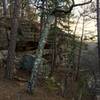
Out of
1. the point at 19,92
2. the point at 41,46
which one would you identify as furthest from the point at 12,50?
the point at 41,46

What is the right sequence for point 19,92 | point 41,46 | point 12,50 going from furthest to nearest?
1. point 12,50
2. point 19,92
3. point 41,46

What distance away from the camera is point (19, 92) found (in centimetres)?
1230

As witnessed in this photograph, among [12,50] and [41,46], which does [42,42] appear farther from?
[12,50]

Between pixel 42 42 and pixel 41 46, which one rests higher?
pixel 42 42

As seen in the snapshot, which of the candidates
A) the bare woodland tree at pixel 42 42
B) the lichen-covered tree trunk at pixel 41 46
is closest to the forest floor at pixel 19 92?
the bare woodland tree at pixel 42 42

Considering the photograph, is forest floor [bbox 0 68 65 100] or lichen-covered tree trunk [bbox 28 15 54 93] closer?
lichen-covered tree trunk [bbox 28 15 54 93]

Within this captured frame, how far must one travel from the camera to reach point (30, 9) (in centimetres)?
2073

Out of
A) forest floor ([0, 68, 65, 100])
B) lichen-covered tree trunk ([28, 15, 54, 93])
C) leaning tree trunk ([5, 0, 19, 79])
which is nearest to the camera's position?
lichen-covered tree trunk ([28, 15, 54, 93])

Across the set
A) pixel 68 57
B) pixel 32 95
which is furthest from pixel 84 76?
pixel 32 95

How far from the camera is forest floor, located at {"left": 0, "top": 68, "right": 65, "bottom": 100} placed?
1188 centimetres

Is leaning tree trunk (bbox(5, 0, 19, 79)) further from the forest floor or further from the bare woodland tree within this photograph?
the bare woodland tree

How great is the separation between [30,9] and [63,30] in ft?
9.86

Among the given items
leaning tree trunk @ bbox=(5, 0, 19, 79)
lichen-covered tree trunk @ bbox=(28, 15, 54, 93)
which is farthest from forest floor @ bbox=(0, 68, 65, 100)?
lichen-covered tree trunk @ bbox=(28, 15, 54, 93)

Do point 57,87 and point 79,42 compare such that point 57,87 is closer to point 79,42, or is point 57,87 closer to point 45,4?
point 45,4
